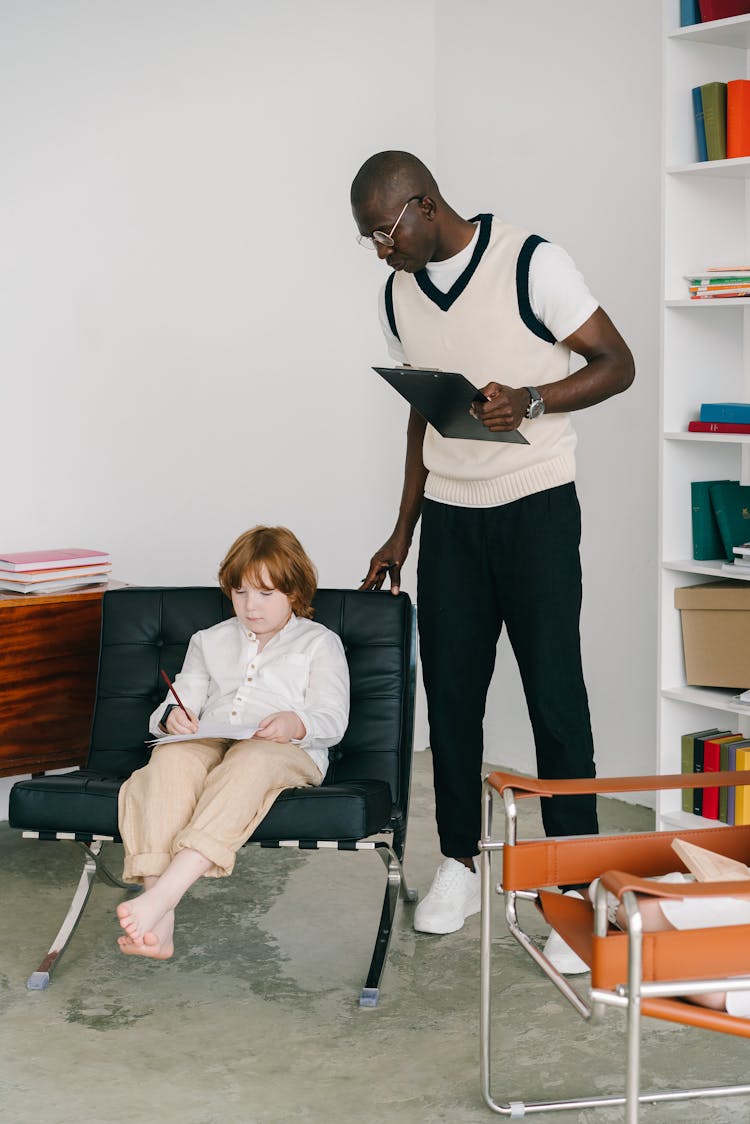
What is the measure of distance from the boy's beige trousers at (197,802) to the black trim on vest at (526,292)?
1.00 meters

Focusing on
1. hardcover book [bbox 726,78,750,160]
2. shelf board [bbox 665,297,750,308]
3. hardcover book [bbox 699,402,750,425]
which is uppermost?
hardcover book [bbox 726,78,750,160]

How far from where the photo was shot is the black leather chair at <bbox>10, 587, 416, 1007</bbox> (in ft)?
8.62

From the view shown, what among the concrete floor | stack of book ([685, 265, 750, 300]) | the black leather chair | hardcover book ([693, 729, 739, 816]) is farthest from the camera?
hardcover book ([693, 729, 739, 816])

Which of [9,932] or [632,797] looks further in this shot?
[632,797]

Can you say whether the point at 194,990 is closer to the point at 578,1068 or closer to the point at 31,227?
the point at 578,1068

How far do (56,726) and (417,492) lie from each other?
45.8 inches

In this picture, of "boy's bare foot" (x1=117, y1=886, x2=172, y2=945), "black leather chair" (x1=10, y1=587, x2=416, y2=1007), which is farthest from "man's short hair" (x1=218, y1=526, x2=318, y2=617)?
"boy's bare foot" (x1=117, y1=886, x2=172, y2=945)

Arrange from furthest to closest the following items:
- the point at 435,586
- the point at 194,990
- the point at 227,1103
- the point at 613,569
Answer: the point at 613,569 < the point at 435,586 < the point at 194,990 < the point at 227,1103

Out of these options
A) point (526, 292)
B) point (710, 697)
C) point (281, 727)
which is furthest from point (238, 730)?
point (710, 697)

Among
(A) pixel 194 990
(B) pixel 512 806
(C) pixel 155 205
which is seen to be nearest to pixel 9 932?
(A) pixel 194 990

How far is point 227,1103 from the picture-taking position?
7.58ft

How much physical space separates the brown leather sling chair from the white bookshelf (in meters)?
1.19

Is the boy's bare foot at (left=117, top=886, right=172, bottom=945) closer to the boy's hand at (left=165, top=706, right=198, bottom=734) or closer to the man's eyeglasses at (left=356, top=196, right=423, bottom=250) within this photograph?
the boy's hand at (left=165, top=706, right=198, bottom=734)

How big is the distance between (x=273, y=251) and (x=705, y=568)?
1.76 metres
